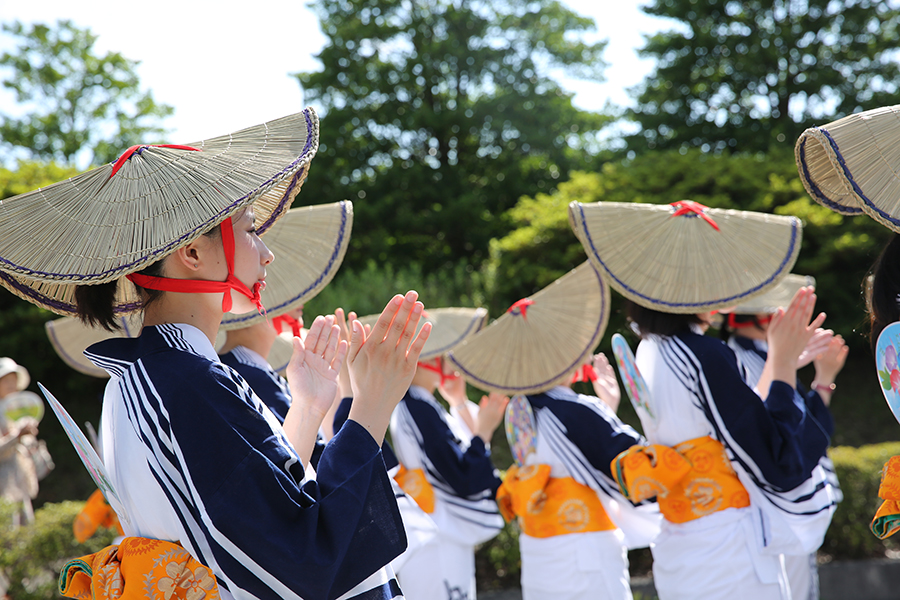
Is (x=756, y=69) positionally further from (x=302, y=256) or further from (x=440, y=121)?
(x=302, y=256)

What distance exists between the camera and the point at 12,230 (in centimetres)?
164

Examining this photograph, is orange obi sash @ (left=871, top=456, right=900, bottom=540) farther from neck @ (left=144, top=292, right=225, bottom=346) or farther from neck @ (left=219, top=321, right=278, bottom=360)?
neck @ (left=219, top=321, right=278, bottom=360)

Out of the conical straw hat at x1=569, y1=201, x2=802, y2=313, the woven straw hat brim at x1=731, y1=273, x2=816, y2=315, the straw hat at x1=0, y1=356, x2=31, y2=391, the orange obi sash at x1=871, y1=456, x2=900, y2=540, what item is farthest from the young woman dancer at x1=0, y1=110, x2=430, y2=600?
the straw hat at x1=0, y1=356, x2=31, y2=391

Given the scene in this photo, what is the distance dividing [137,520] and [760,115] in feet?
45.3

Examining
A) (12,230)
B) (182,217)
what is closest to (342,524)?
(182,217)

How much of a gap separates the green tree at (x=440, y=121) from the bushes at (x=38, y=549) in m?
7.81

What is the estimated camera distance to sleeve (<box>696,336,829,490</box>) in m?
3.10

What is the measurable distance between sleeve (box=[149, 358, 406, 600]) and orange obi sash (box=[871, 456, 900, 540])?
55.5 inches

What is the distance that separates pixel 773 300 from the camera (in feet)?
16.0

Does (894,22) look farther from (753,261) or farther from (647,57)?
(753,261)

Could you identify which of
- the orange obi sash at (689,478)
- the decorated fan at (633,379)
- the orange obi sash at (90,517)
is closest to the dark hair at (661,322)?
the decorated fan at (633,379)

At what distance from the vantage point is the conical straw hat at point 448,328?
15.5 feet

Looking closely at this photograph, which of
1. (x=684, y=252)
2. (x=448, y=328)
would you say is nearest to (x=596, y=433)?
(x=684, y=252)

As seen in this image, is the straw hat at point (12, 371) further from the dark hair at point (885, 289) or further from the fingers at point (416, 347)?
the dark hair at point (885, 289)
